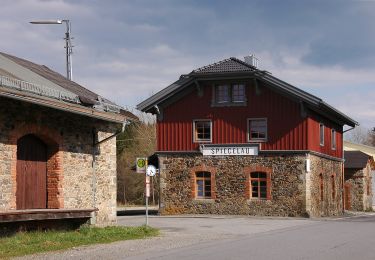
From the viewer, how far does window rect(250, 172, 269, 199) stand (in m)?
30.5

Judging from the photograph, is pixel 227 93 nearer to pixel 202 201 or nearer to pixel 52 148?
pixel 202 201

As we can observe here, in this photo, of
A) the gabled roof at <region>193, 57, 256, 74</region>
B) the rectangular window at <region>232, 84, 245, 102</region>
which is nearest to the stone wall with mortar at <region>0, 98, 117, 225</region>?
the gabled roof at <region>193, 57, 256, 74</region>

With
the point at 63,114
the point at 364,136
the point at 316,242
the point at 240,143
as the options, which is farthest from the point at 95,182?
the point at 364,136

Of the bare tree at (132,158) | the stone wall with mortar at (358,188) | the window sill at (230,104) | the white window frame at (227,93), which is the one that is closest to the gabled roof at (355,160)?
the stone wall with mortar at (358,188)

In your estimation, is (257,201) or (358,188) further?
(358,188)

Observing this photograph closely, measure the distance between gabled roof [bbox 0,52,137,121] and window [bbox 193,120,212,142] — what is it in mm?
11597

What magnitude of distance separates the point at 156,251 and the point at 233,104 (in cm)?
1820

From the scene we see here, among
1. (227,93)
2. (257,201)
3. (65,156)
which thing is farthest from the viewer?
(227,93)

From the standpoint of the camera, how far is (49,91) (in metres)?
16.2

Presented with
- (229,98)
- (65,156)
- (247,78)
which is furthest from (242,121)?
(65,156)

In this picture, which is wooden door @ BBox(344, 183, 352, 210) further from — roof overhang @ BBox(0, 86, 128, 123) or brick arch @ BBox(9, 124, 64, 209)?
brick arch @ BBox(9, 124, 64, 209)

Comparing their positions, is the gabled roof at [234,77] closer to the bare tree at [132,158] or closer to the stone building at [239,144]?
the stone building at [239,144]

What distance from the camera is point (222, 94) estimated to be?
1246 inches

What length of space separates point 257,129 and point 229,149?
67.8 inches
